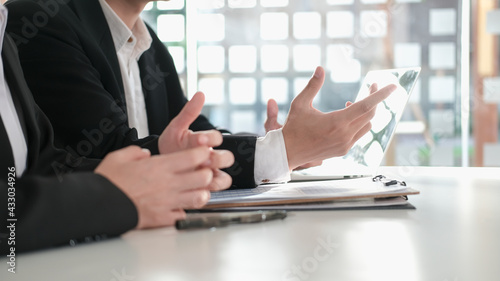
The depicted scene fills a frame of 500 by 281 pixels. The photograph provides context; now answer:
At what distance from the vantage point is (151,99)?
6.16 feet

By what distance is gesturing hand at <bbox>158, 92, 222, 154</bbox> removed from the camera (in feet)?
2.85

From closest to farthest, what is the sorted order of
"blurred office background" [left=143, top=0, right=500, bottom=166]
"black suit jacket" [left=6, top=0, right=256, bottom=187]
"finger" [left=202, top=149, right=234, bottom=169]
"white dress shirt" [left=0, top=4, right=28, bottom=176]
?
"finger" [left=202, top=149, right=234, bottom=169] < "white dress shirt" [left=0, top=4, right=28, bottom=176] < "black suit jacket" [left=6, top=0, right=256, bottom=187] < "blurred office background" [left=143, top=0, right=500, bottom=166]

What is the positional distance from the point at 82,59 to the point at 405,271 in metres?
1.10

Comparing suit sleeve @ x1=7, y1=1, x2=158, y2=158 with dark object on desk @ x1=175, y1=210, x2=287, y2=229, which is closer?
dark object on desk @ x1=175, y1=210, x2=287, y2=229

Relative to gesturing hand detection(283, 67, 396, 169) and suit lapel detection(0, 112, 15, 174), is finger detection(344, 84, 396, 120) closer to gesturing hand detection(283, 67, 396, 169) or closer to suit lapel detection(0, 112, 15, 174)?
gesturing hand detection(283, 67, 396, 169)

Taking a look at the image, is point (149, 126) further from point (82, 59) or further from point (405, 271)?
point (405, 271)

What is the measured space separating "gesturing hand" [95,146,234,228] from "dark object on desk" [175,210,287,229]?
0.08 feet

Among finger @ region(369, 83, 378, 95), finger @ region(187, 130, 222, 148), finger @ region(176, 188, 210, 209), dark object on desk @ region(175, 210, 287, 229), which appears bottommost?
dark object on desk @ region(175, 210, 287, 229)

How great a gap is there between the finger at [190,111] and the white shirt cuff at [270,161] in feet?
0.77

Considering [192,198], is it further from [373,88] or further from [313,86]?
[373,88]

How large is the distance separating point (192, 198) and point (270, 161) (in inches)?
14.8

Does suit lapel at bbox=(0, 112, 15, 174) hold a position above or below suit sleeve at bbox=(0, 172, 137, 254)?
above

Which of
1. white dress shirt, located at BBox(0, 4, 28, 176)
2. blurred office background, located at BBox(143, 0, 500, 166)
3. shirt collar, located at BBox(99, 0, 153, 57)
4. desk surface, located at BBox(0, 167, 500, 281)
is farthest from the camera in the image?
blurred office background, located at BBox(143, 0, 500, 166)

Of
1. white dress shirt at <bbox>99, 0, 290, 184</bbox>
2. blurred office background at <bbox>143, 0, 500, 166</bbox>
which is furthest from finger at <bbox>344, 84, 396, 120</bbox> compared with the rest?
blurred office background at <bbox>143, 0, 500, 166</bbox>
